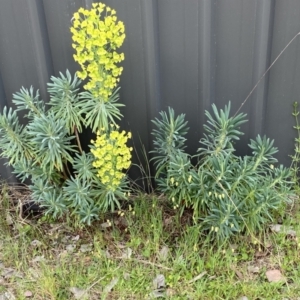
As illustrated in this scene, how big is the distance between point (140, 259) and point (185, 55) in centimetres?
117

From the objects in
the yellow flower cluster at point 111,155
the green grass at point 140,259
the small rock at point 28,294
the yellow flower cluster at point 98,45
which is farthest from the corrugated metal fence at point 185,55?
the small rock at point 28,294

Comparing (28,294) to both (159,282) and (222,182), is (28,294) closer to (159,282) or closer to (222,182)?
(159,282)

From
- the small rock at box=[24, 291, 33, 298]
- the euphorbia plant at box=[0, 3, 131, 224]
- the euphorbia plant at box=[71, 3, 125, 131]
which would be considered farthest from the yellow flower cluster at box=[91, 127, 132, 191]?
the small rock at box=[24, 291, 33, 298]

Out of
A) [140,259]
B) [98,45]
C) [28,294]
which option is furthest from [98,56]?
[28,294]

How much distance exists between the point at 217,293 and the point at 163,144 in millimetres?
830

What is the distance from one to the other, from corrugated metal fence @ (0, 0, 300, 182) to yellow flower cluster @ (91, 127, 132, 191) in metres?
0.44

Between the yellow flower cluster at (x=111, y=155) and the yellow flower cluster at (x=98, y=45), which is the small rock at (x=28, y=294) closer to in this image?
the yellow flower cluster at (x=111, y=155)

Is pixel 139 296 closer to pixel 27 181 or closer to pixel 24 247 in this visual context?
pixel 24 247

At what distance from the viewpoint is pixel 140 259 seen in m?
2.55

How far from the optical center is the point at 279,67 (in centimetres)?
265

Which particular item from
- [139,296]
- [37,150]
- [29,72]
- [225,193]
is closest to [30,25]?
[29,72]

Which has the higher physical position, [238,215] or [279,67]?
[279,67]

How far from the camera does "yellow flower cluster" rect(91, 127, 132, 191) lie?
2.37m

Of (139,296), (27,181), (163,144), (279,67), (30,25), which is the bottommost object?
(139,296)
